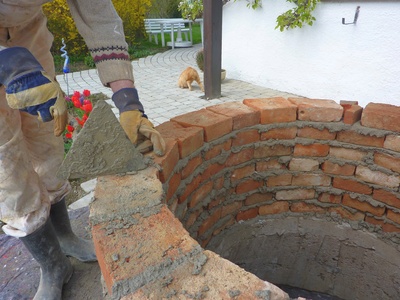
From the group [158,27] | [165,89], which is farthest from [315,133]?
[158,27]

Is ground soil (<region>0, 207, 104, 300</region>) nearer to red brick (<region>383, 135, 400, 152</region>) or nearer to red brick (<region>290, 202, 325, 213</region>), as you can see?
red brick (<region>290, 202, 325, 213</region>)

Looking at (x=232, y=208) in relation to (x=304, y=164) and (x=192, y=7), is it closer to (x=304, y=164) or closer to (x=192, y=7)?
(x=304, y=164)

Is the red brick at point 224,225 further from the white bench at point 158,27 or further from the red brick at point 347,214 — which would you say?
the white bench at point 158,27

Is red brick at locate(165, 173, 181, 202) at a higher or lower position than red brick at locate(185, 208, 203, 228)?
higher

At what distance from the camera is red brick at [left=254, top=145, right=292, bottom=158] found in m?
2.25

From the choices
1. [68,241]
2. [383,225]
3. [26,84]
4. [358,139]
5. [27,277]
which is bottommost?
[383,225]

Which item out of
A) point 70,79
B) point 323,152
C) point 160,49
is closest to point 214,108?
point 323,152

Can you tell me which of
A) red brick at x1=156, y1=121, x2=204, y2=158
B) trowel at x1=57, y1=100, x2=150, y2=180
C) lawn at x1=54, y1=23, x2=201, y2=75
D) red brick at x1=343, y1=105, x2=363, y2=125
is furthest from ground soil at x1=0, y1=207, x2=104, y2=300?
lawn at x1=54, y1=23, x2=201, y2=75

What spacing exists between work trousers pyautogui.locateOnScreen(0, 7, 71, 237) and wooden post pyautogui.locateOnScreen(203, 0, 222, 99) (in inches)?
164

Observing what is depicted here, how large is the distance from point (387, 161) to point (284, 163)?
653 millimetres

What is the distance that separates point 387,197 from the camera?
2.21m

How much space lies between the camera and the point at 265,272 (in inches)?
103

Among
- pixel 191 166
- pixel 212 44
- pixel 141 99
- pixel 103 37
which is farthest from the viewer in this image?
pixel 141 99

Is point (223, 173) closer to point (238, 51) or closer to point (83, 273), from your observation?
point (83, 273)
